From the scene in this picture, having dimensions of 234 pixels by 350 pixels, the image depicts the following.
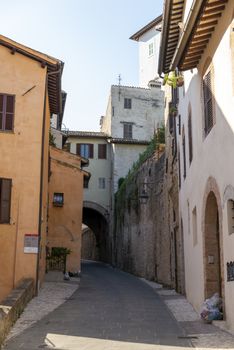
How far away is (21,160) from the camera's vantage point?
53.8ft

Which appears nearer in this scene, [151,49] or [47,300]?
[47,300]

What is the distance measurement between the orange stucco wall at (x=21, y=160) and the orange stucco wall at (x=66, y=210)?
9061 millimetres

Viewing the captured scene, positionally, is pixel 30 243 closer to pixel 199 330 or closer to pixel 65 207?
pixel 199 330

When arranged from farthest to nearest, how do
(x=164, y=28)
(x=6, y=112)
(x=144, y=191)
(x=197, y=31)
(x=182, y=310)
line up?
(x=144, y=191) < (x=6, y=112) < (x=182, y=310) < (x=164, y=28) < (x=197, y=31)

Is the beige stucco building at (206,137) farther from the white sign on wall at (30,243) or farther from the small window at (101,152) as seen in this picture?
the small window at (101,152)

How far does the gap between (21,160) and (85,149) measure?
26.1m

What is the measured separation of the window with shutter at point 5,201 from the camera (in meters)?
15.9

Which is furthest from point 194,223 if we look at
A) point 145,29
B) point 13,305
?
point 145,29

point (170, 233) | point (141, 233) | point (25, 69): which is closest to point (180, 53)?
point (25, 69)

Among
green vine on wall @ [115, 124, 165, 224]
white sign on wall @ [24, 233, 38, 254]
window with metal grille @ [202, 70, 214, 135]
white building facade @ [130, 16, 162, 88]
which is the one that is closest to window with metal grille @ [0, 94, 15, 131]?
white sign on wall @ [24, 233, 38, 254]

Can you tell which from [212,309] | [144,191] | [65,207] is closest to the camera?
[212,309]

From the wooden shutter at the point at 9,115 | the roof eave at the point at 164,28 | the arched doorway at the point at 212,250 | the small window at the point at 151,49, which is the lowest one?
the arched doorway at the point at 212,250

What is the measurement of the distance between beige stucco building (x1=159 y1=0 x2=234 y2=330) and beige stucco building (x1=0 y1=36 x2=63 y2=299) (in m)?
4.42

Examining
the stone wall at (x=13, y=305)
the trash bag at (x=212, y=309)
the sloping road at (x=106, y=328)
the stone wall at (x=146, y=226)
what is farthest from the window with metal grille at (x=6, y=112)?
the trash bag at (x=212, y=309)
